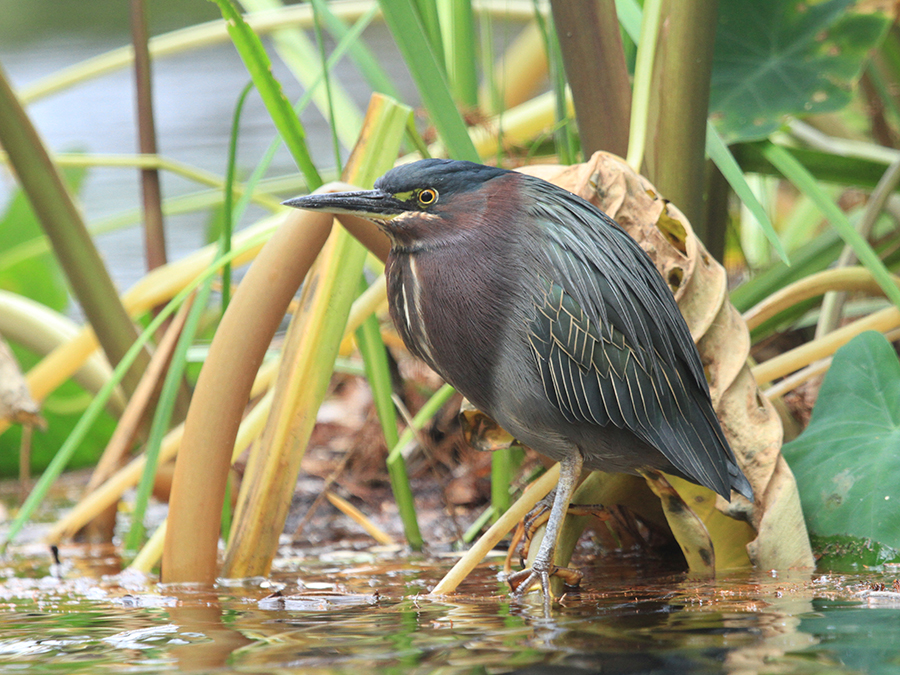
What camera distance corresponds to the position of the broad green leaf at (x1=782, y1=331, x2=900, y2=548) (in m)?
1.45

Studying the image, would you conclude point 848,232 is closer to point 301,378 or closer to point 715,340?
point 715,340

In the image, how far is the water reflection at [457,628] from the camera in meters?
0.97

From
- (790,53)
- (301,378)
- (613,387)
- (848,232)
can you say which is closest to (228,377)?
(301,378)

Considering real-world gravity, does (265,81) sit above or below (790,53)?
below

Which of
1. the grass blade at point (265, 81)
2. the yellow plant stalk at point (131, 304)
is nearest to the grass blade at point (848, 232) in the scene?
the grass blade at point (265, 81)

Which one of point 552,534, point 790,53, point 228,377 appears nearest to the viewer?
point 552,534

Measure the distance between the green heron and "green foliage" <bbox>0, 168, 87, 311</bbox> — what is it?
6.93 feet

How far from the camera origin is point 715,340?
5.05ft

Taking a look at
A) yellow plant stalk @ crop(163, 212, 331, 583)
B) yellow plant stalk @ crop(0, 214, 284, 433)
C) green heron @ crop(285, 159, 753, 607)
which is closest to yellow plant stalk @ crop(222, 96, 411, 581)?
yellow plant stalk @ crop(163, 212, 331, 583)

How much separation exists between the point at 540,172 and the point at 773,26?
3.38ft

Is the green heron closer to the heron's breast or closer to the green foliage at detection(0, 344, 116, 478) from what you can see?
the heron's breast

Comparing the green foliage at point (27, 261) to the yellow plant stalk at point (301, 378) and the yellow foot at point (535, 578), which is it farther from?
the yellow foot at point (535, 578)

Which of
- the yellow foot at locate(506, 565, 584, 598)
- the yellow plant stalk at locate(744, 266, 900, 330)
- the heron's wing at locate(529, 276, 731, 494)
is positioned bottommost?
Answer: the yellow foot at locate(506, 565, 584, 598)

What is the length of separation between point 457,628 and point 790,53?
5.71 feet
